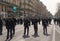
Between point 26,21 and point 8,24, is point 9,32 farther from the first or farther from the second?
point 26,21

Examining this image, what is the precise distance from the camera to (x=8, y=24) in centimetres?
1886

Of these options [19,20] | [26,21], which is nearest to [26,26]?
[26,21]

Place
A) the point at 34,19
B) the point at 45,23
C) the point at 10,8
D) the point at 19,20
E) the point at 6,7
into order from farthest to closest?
1. the point at 10,8
2. the point at 6,7
3. the point at 19,20
4. the point at 45,23
5. the point at 34,19

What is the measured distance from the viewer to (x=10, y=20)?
62.7ft

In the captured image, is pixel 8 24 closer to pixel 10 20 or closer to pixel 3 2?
pixel 10 20

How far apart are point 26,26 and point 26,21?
0.44m

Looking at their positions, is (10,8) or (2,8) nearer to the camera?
(2,8)

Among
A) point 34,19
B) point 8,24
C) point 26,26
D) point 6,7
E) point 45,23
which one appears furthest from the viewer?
point 6,7

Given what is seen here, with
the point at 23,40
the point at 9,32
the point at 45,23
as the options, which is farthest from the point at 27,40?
the point at 45,23

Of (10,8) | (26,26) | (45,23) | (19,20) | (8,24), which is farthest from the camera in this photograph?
(10,8)

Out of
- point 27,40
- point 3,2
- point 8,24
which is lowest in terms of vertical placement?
point 27,40

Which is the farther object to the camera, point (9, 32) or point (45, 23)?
point (45, 23)

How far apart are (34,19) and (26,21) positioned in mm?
1633

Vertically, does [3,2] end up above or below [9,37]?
above
